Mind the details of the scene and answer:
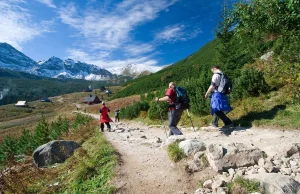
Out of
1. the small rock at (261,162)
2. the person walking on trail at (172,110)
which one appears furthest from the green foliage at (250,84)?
the small rock at (261,162)

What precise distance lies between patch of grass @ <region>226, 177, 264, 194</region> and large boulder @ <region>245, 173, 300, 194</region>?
0.35 feet

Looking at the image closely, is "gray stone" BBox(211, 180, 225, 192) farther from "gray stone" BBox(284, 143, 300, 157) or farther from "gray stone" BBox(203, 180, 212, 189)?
"gray stone" BBox(284, 143, 300, 157)

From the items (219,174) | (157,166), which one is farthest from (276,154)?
(157,166)

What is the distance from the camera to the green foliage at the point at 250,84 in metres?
13.1

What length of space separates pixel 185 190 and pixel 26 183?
5435 millimetres

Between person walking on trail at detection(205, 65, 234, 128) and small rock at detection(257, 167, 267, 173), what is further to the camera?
person walking on trail at detection(205, 65, 234, 128)

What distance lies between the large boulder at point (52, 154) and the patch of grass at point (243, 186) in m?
8.39

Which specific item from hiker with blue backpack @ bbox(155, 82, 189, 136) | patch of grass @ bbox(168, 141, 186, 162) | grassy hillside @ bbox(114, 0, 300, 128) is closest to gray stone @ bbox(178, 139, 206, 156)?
patch of grass @ bbox(168, 141, 186, 162)

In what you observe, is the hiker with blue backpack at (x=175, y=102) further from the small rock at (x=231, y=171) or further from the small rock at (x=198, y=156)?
the small rock at (x=231, y=171)

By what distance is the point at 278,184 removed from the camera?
4340 millimetres

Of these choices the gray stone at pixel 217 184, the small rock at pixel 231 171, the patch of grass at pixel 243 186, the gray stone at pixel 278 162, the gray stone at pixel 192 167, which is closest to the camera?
the patch of grass at pixel 243 186

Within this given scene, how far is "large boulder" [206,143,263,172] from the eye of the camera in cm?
559

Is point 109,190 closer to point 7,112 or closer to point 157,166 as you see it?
point 157,166

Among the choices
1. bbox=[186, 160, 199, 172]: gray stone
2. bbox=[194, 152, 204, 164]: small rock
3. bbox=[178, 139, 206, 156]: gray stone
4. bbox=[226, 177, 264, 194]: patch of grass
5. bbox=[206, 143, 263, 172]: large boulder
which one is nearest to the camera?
bbox=[226, 177, 264, 194]: patch of grass
